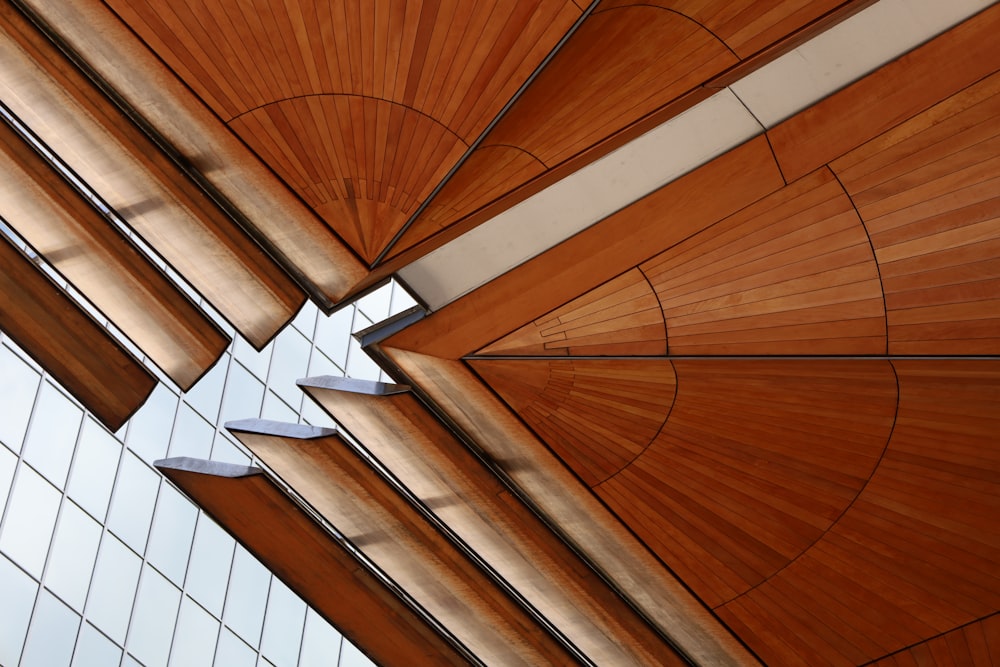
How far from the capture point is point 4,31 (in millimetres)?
8742

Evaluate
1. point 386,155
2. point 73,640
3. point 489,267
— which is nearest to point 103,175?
point 386,155

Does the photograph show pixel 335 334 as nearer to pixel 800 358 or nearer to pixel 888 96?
pixel 800 358

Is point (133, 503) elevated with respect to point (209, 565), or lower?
elevated

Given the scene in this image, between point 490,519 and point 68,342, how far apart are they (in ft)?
15.1

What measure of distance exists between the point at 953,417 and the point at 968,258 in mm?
1563

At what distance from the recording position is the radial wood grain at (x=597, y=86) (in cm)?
873

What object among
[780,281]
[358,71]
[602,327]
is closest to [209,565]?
[602,327]

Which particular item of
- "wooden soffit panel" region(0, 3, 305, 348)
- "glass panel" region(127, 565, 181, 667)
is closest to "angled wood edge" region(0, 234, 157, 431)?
"wooden soffit panel" region(0, 3, 305, 348)

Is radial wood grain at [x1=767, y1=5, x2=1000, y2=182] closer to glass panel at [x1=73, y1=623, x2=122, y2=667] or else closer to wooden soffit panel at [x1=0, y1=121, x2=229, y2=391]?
wooden soffit panel at [x1=0, y1=121, x2=229, y2=391]

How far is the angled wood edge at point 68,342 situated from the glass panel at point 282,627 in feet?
28.9

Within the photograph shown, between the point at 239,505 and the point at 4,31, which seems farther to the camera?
the point at 239,505

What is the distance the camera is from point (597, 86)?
29.2ft

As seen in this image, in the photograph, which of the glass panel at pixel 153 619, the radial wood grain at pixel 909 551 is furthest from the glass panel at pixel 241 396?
the radial wood grain at pixel 909 551

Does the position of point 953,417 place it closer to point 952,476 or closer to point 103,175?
point 952,476
